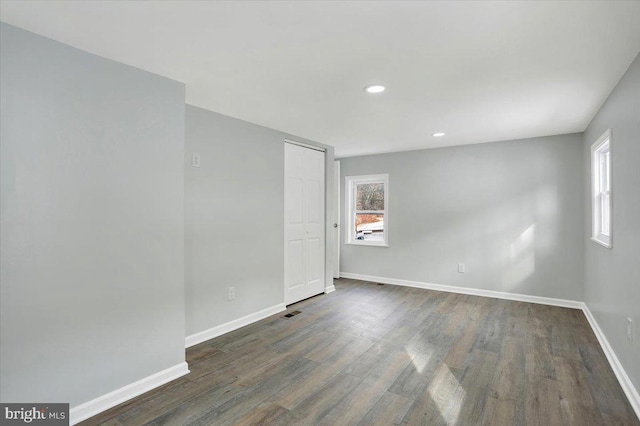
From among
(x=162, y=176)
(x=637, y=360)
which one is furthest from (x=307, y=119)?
(x=637, y=360)

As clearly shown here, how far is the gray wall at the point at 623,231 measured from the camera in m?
2.10

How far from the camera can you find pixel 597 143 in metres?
3.23

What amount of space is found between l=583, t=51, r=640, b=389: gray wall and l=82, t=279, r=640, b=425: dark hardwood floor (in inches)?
12.6

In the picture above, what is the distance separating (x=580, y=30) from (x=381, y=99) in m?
1.42

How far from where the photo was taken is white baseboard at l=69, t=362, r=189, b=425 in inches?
78.0

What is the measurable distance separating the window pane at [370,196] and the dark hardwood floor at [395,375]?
232cm

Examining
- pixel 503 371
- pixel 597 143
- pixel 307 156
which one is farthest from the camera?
pixel 307 156

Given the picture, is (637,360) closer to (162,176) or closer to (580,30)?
(580,30)

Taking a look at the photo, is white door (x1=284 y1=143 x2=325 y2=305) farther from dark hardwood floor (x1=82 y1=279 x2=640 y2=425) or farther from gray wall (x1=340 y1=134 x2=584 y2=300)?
gray wall (x1=340 y1=134 x2=584 y2=300)

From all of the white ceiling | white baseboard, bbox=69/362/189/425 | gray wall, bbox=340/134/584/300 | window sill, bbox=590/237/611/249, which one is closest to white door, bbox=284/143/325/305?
the white ceiling

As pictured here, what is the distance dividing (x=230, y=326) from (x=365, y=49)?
115 inches

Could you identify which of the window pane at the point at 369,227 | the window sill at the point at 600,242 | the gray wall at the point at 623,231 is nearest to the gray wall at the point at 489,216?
the window pane at the point at 369,227

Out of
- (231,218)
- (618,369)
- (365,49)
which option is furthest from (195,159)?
(618,369)

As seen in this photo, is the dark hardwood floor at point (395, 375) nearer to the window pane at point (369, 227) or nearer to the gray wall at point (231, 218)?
the gray wall at point (231, 218)
